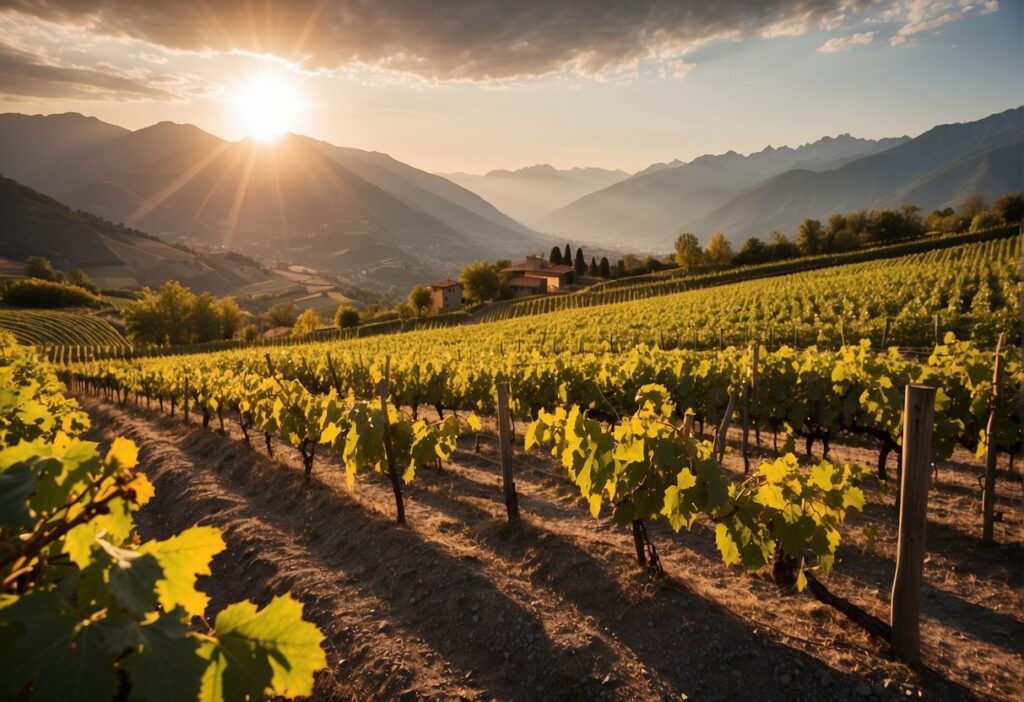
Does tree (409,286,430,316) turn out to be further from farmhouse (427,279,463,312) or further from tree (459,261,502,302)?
farmhouse (427,279,463,312)

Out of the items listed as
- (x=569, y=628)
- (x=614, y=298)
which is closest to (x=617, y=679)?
(x=569, y=628)

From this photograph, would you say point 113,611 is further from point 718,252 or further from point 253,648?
point 718,252

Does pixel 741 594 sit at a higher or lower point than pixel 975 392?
lower

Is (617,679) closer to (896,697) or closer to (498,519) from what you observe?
(896,697)

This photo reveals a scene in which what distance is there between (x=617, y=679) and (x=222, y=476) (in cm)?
952

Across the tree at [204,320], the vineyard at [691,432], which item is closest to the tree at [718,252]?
the vineyard at [691,432]

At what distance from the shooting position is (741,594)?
5520 millimetres

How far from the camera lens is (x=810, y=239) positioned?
252 ft

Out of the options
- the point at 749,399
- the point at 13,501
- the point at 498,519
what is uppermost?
the point at 13,501

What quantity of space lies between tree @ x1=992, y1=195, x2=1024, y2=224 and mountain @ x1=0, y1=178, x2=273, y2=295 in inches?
7355

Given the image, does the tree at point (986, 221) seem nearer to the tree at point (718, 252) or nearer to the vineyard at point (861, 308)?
the tree at point (718, 252)

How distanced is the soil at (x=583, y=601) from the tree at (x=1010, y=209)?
269ft

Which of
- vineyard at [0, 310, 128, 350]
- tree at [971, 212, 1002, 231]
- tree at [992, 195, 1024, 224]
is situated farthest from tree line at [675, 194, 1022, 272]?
vineyard at [0, 310, 128, 350]

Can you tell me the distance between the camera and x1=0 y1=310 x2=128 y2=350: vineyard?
6262 cm
